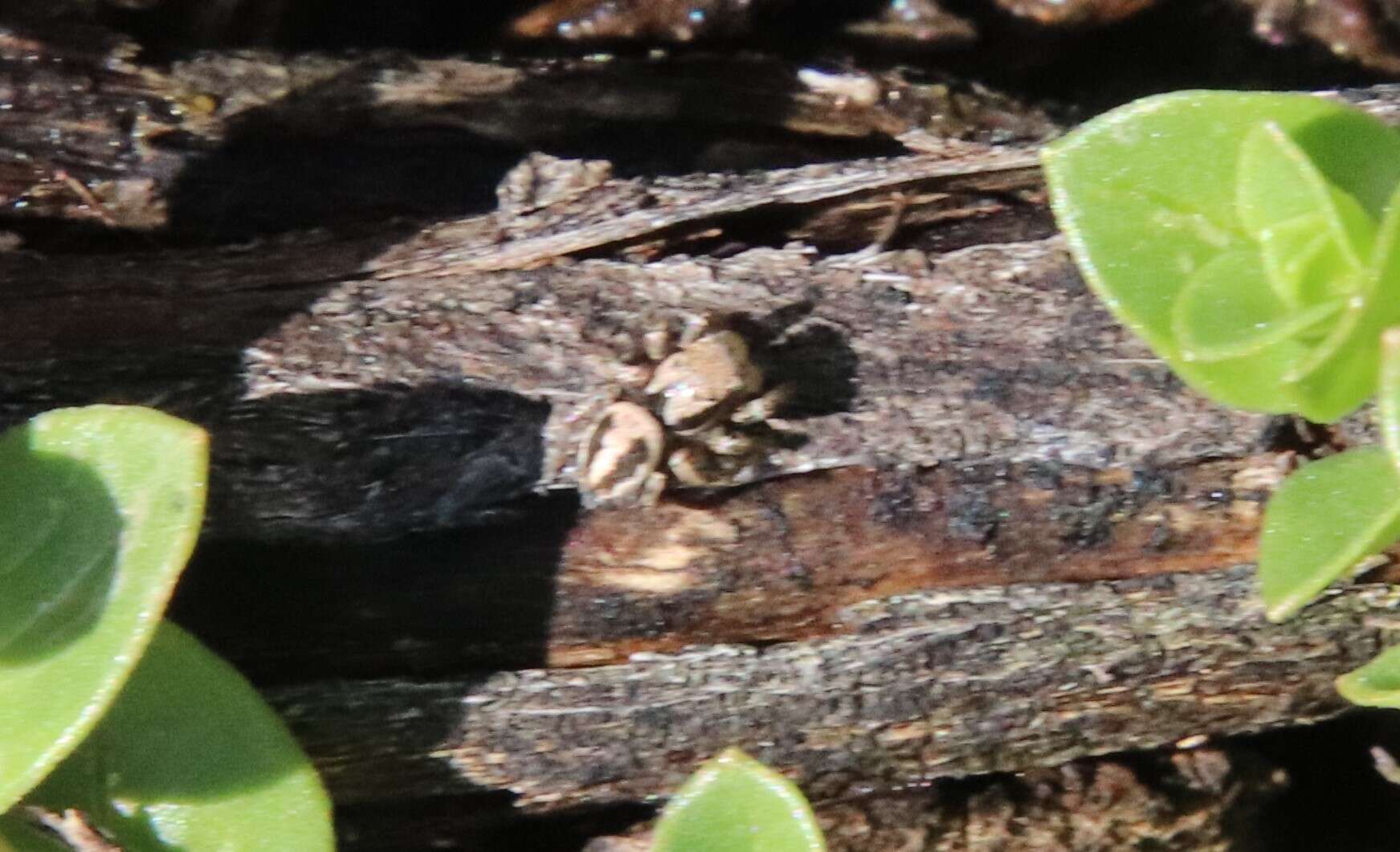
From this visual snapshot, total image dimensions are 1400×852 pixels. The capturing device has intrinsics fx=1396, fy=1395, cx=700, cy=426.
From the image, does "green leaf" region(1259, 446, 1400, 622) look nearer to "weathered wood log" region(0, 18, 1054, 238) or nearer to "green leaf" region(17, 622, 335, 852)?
"weathered wood log" region(0, 18, 1054, 238)

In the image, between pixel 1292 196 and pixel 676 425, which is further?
pixel 676 425

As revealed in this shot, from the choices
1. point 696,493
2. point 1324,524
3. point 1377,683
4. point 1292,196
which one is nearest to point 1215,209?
point 1292,196

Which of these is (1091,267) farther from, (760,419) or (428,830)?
(428,830)

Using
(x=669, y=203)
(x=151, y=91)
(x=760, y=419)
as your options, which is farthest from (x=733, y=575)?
(x=151, y=91)

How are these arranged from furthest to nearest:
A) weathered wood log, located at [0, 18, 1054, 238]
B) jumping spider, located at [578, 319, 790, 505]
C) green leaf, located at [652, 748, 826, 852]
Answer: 1. weathered wood log, located at [0, 18, 1054, 238]
2. jumping spider, located at [578, 319, 790, 505]
3. green leaf, located at [652, 748, 826, 852]

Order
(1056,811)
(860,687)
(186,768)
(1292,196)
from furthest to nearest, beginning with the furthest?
(1056,811) < (860,687) < (186,768) < (1292,196)

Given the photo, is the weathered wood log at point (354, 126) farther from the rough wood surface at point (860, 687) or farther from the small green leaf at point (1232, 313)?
the rough wood surface at point (860, 687)

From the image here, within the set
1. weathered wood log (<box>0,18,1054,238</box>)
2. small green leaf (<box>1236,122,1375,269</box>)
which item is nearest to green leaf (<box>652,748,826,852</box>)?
small green leaf (<box>1236,122,1375,269</box>)

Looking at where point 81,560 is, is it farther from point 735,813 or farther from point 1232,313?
point 1232,313

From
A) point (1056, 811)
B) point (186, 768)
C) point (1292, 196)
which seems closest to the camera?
point (1292, 196)
